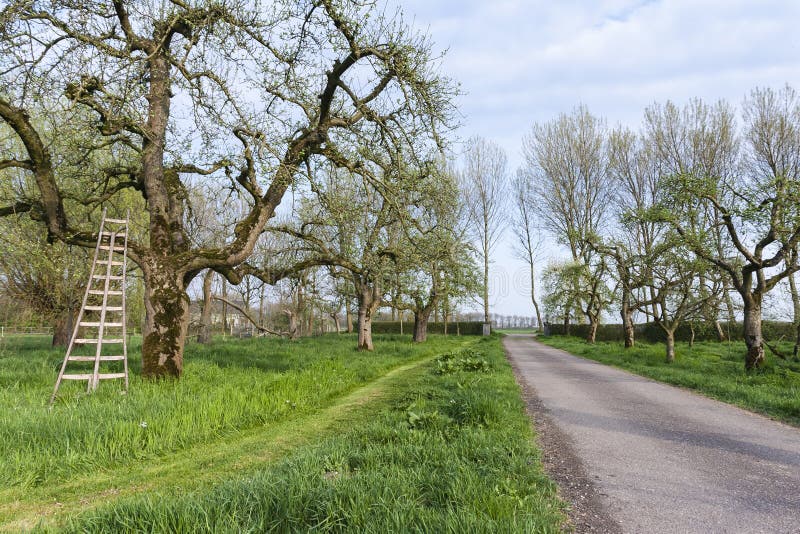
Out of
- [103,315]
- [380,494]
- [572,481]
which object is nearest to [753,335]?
[572,481]

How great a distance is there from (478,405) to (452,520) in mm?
3600

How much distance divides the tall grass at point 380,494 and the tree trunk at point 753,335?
10.8 metres

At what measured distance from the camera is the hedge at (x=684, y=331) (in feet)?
73.1

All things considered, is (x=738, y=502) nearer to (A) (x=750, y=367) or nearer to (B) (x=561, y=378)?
(B) (x=561, y=378)

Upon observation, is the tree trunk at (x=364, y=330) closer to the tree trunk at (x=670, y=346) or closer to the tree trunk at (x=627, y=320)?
the tree trunk at (x=670, y=346)

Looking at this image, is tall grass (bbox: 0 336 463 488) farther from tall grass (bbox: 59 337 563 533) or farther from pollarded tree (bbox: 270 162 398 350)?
pollarded tree (bbox: 270 162 398 350)

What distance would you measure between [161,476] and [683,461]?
5.80 m

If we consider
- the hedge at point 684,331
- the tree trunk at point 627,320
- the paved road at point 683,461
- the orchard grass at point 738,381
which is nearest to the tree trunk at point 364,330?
the orchard grass at point 738,381

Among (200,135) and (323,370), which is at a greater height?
(200,135)

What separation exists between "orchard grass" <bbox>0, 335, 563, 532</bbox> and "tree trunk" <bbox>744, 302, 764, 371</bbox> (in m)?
8.66

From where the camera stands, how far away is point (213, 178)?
10.5 meters

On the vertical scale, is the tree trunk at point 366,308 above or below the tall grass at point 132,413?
above

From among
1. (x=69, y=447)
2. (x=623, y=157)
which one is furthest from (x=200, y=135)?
(x=623, y=157)

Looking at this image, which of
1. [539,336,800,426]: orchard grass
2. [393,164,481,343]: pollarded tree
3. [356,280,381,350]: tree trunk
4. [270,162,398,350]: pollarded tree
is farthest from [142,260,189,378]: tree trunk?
[539,336,800,426]: orchard grass
